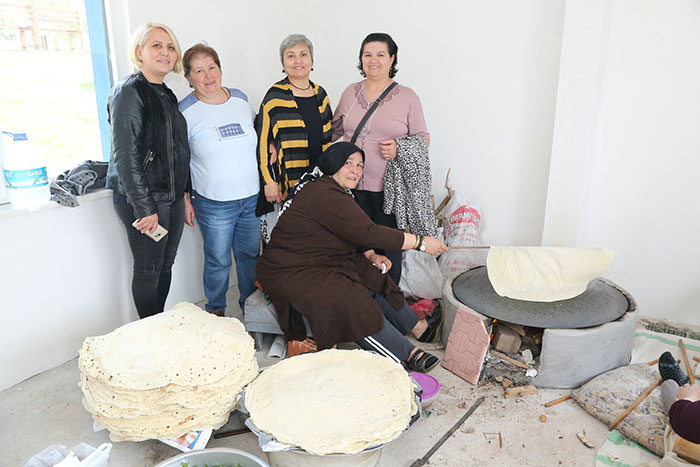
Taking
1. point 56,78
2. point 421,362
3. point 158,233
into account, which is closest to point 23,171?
point 56,78

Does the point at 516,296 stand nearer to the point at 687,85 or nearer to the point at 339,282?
the point at 339,282

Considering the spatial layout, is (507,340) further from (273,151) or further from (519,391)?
(273,151)

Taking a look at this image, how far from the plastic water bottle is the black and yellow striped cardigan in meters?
1.07

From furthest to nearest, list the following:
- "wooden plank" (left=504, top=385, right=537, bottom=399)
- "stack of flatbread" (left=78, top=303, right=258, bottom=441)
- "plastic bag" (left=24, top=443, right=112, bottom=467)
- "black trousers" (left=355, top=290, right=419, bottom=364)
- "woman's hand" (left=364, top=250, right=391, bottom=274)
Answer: "woman's hand" (left=364, top=250, right=391, bottom=274) → "black trousers" (left=355, top=290, right=419, bottom=364) → "wooden plank" (left=504, top=385, right=537, bottom=399) → "stack of flatbread" (left=78, top=303, right=258, bottom=441) → "plastic bag" (left=24, top=443, right=112, bottom=467)

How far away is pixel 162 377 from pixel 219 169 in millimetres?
1198

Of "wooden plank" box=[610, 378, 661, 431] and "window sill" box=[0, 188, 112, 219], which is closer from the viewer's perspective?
"wooden plank" box=[610, 378, 661, 431]

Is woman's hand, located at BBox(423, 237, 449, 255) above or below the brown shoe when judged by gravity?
above

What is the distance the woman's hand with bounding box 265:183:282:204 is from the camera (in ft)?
9.58

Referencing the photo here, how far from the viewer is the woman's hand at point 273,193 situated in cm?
292

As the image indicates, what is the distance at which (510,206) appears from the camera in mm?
3582

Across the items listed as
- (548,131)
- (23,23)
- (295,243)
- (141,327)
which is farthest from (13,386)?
(548,131)

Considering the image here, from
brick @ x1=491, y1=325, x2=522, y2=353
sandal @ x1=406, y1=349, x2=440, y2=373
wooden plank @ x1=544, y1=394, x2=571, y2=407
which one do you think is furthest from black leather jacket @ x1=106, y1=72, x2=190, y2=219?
wooden plank @ x1=544, y1=394, x2=571, y2=407

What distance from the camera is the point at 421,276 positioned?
10.8ft

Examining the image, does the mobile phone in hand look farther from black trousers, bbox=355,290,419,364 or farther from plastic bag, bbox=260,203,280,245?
black trousers, bbox=355,290,419,364
